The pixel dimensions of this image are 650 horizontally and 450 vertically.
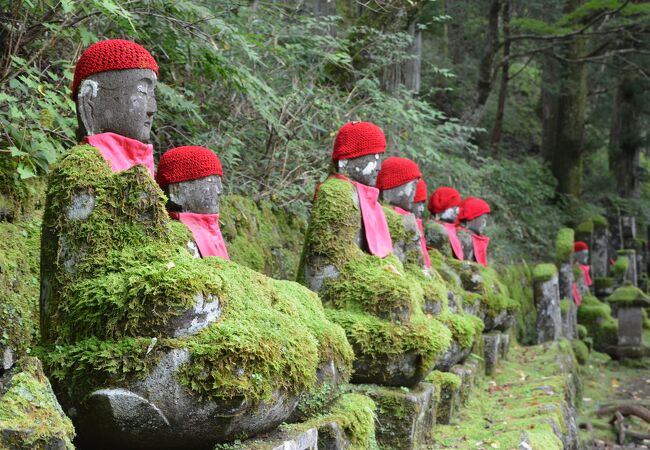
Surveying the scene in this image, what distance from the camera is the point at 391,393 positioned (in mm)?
4988

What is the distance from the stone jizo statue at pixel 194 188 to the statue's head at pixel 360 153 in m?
1.45

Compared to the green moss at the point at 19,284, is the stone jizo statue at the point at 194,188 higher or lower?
higher


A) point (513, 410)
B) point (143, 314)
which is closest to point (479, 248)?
point (513, 410)

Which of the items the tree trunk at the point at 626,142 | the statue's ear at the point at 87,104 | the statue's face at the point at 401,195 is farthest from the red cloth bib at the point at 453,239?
the tree trunk at the point at 626,142

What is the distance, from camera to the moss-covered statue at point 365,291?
4.91 m

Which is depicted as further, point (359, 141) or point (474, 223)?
point (474, 223)

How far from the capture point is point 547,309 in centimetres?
1243

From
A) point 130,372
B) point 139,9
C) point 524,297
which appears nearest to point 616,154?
point 524,297

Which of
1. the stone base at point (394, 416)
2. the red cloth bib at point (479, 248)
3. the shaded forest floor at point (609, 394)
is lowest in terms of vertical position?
the shaded forest floor at point (609, 394)

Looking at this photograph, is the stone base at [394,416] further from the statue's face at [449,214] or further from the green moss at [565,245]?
the green moss at [565,245]

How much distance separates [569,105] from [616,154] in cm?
533

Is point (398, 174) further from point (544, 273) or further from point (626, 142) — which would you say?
point (626, 142)

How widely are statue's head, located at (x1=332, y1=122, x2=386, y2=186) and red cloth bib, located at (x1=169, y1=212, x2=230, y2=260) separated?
147cm

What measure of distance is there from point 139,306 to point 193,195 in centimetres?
140
